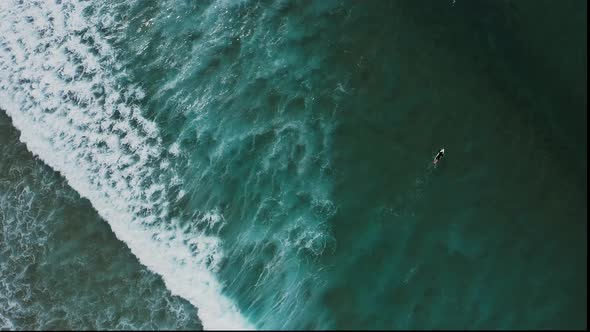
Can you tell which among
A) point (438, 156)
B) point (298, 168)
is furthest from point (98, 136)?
point (438, 156)

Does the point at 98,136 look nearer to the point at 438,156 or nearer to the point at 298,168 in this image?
the point at 298,168

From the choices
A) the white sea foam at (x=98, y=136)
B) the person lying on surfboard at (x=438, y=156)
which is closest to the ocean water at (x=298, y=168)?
the white sea foam at (x=98, y=136)

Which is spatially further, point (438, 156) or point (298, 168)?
point (298, 168)

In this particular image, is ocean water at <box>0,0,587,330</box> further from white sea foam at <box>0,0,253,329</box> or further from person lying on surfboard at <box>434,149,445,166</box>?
person lying on surfboard at <box>434,149,445,166</box>

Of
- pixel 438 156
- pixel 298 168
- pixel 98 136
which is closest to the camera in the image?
pixel 438 156

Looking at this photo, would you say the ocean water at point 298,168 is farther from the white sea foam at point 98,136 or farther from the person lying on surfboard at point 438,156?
the person lying on surfboard at point 438,156

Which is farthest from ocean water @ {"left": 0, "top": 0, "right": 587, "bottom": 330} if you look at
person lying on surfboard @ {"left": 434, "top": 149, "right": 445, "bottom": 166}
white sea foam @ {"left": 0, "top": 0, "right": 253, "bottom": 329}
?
person lying on surfboard @ {"left": 434, "top": 149, "right": 445, "bottom": 166}
